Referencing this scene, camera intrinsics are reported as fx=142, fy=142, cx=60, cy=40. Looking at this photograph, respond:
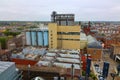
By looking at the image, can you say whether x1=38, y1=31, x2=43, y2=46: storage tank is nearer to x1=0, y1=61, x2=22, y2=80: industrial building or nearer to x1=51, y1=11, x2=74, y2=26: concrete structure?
x1=51, y1=11, x2=74, y2=26: concrete structure

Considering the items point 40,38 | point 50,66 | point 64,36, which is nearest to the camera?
point 50,66

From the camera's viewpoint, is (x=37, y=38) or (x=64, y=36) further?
(x=37, y=38)

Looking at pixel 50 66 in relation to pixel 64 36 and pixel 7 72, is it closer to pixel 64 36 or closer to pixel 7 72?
pixel 7 72

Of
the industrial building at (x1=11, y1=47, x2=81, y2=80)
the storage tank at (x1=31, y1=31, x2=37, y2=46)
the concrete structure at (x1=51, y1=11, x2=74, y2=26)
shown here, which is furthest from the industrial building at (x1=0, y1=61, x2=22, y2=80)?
the concrete structure at (x1=51, y1=11, x2=74, y2=26)

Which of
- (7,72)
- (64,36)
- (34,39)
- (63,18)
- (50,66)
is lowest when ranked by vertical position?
(50,66)

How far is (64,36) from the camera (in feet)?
137

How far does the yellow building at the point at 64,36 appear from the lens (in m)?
40.6

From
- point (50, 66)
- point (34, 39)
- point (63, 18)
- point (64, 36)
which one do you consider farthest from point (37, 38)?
point (50, 66)

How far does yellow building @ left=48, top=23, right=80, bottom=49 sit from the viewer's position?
133 feet

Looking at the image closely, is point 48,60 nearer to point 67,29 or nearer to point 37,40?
point 67,29

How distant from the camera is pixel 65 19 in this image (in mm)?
45312

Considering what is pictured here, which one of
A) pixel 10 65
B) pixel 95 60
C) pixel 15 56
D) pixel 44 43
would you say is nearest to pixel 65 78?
pixel 10 65

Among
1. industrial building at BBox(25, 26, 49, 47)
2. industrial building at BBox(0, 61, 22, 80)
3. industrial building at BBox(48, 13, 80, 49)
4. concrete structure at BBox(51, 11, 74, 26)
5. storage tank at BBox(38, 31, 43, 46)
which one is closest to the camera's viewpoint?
industrial building at BBox(0, 61, 22, 80)

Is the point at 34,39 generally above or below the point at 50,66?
above
